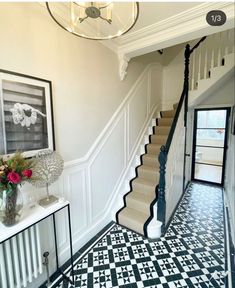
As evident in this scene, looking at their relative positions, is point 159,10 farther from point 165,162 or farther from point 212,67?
point 212,67

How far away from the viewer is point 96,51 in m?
2.14

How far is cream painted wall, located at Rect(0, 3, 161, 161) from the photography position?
1.31 m

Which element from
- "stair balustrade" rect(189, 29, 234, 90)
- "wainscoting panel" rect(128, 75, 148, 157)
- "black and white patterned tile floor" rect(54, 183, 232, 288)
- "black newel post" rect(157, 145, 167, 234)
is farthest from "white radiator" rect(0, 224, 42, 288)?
"stair balustrade" rect(189, 29, 234, 90)

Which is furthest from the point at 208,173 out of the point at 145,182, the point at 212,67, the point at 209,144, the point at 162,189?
the point at 162,189

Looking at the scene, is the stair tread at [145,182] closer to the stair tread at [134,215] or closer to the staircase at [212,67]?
the stair tread at [134,215]

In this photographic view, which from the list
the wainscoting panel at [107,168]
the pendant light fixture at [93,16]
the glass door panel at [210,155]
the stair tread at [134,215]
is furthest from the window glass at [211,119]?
the pendant light fixture at [93,16]

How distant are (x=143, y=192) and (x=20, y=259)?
6.22 feet

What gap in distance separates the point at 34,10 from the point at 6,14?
284 mm

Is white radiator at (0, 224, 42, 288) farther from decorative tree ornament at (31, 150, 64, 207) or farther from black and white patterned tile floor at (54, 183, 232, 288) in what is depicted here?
black and white patterned tile floor at (54, 183, 232, 288)

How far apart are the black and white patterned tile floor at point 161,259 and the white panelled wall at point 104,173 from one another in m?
0.29

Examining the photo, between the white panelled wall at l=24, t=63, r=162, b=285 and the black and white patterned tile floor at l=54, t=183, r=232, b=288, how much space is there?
0.29 metres

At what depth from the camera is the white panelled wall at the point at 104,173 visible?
1858mm

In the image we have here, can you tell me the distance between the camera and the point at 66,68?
175cm

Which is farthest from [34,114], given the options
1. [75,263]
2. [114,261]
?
[114,261]
